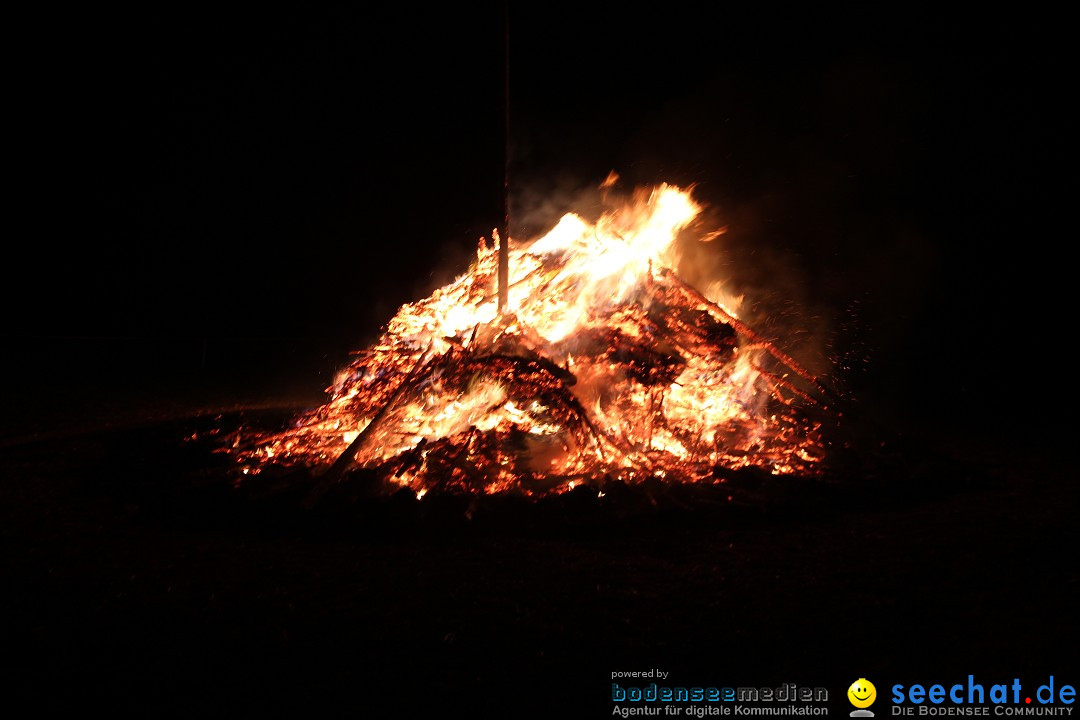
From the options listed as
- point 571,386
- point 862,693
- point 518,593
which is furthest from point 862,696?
point 571,386

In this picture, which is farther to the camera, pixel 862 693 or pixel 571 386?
pixel 571 386

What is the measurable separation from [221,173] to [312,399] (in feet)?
60.2

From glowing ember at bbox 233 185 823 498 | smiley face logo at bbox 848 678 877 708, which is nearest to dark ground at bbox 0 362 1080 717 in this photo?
smiley face logo at bbox 848 678 877 708

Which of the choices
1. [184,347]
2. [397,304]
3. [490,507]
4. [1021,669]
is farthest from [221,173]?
[1021,669]

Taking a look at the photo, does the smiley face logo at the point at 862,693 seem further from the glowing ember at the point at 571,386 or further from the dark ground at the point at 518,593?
the glowing ember at the point at 571,386

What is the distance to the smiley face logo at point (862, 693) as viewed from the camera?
3.03 metres

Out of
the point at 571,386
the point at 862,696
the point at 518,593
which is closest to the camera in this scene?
the point at 862,696

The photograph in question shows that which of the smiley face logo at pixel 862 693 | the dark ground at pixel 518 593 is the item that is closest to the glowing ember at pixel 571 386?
the dark ground at pixel 518 593

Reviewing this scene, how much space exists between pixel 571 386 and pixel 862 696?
441cm

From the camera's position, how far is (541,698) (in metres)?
3.08

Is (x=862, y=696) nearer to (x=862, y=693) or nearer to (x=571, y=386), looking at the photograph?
(x=862, y=693)

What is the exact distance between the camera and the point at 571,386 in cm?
713

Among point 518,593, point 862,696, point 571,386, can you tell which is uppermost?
point 571,386

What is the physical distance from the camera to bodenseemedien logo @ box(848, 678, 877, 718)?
2.97 m
